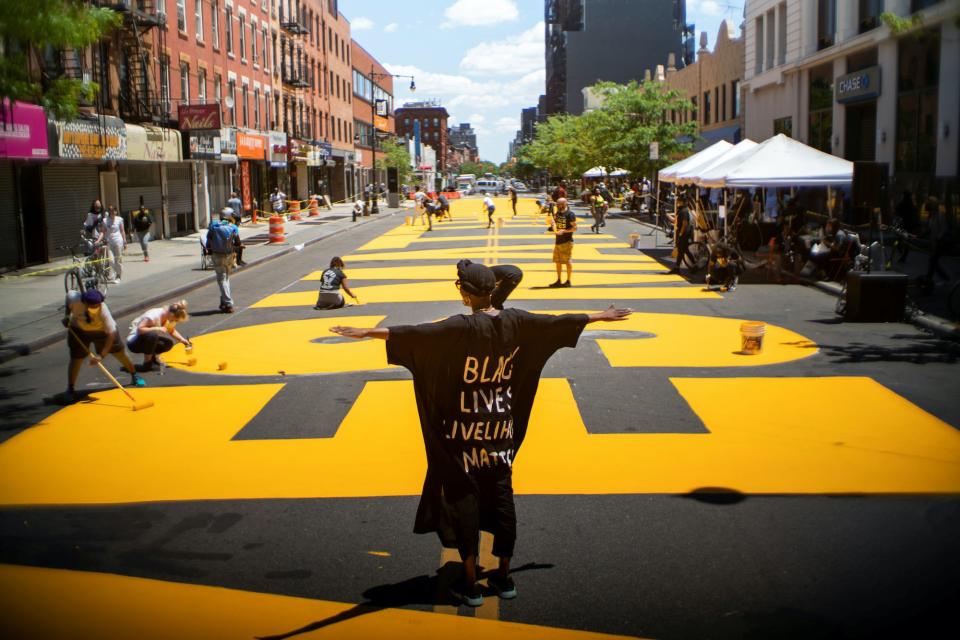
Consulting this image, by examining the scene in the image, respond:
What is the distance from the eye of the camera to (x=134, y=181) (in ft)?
118

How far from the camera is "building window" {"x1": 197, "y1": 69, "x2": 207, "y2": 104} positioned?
42.4 metres

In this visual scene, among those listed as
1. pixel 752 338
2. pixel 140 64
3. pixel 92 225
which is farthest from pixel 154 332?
pixel 140 64

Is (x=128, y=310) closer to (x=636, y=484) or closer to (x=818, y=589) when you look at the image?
(x=636, y=484)

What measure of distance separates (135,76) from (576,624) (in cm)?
3376

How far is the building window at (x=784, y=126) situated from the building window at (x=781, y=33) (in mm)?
2544

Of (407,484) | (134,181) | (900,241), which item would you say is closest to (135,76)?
(134,181)

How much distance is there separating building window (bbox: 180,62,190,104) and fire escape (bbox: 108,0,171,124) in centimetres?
287

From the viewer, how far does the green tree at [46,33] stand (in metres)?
12.1

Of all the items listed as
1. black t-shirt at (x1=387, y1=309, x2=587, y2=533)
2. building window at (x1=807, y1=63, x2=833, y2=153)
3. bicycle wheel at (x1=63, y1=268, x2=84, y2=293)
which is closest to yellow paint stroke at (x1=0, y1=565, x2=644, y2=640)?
black t-shirt at (x1=387, y1=309, x2=587, y2=533)

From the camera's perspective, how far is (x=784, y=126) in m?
42.2

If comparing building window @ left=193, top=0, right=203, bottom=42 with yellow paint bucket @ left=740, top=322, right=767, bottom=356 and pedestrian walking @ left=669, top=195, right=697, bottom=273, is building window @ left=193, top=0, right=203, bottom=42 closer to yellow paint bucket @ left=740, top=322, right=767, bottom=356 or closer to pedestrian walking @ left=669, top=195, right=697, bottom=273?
pedestrian walking @ left=669, top=195, right=697, bottom=273

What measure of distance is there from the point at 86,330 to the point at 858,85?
94.5 feet

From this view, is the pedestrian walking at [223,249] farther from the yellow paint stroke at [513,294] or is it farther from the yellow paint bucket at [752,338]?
the yellow paint bucket at [752,338]

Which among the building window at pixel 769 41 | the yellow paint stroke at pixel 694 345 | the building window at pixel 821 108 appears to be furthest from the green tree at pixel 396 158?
the yellow paint stroke at pixel 694 345
